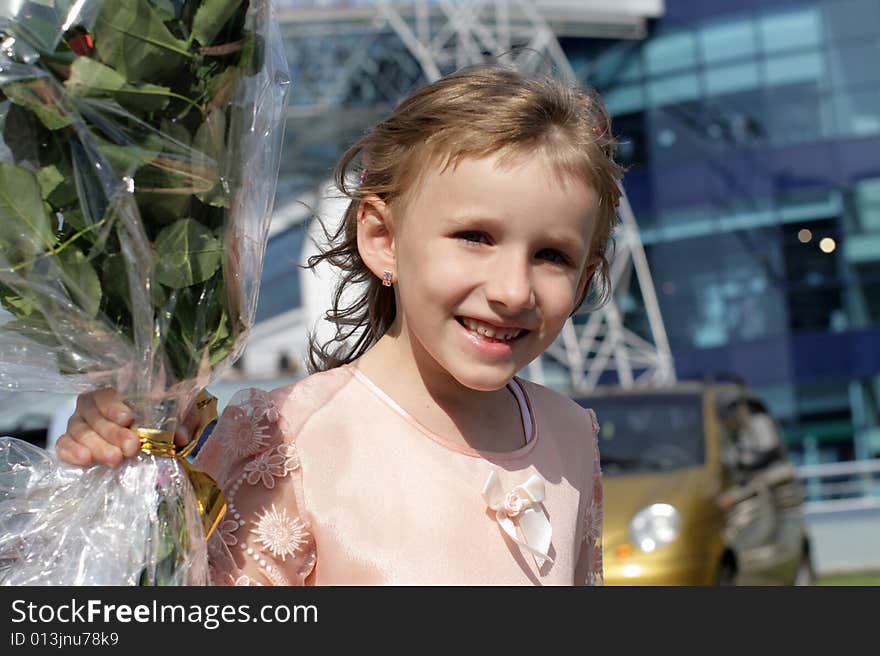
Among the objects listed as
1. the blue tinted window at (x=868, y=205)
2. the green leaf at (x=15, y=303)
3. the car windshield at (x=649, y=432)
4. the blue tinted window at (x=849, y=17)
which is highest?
the blue tinted window at (x=849, y=17)

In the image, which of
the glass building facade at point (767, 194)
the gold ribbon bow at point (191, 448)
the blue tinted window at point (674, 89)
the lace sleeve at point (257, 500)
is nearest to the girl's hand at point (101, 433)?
the gold ribbon bow at point (191, 448)

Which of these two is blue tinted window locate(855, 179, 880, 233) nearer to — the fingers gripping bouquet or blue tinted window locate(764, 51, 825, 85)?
blue tinted window locate(764, 51, 825, 85)

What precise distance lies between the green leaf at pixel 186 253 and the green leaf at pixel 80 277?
0.08 metres

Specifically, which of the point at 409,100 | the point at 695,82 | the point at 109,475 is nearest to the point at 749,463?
the point at 409,100

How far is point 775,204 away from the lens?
78.1ft

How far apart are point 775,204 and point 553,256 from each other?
2276 cm

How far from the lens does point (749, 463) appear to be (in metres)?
7.41

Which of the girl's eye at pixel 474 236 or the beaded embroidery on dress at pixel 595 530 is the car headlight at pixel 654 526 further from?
the girl's eye at pixel 474 236

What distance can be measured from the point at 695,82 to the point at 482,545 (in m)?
24.0

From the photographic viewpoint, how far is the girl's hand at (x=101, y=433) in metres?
1.63

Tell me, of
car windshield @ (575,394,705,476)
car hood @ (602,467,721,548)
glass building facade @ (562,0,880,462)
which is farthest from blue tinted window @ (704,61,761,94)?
car hood @ (602,467,721,548)

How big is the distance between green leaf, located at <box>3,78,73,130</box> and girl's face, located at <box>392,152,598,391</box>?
66cm

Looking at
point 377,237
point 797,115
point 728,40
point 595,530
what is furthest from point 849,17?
point 377,237

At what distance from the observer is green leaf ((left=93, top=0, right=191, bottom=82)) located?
151 centimetres
